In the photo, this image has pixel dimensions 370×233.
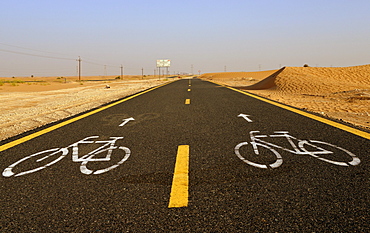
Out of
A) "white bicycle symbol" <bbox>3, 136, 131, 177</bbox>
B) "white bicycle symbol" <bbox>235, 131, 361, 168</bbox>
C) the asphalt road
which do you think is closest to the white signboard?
the asphalt road

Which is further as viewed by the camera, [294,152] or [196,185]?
[294,152]

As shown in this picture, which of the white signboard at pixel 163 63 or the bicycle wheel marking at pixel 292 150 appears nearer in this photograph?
the bicycle wheel marking at pixel 292 150

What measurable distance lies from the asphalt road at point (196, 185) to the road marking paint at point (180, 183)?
0.03 m

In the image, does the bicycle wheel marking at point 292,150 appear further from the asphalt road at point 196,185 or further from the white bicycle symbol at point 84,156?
the white bicycle symbol at point 84,156

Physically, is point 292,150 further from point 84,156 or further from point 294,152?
point 84,156

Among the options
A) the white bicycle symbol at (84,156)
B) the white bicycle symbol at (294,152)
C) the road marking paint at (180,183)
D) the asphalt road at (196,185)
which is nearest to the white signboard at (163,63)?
the asphalt road at (196,185)

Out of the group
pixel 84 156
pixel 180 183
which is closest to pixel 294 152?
pixel 180 183

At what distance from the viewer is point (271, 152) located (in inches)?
137

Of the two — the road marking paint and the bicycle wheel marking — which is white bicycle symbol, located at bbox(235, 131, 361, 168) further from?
the road marking paint

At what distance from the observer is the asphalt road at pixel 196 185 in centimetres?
192

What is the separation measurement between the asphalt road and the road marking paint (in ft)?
0.10

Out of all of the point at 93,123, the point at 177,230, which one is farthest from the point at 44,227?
the point at 93,123

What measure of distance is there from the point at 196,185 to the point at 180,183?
0.17m

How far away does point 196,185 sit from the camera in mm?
2504
